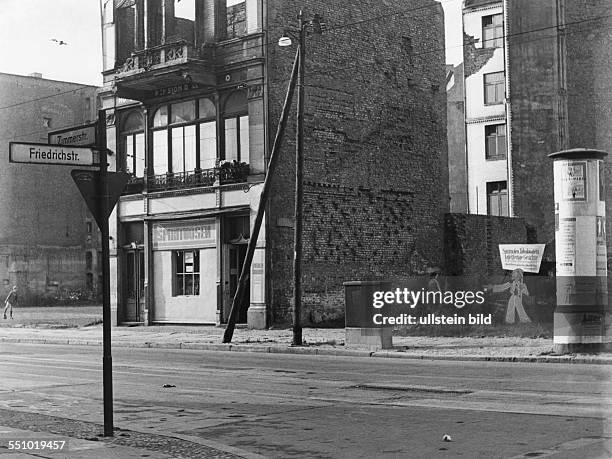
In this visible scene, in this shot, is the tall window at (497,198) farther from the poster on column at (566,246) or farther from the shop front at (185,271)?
the poster on column at (566,246)

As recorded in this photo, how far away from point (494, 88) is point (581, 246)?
122 feet

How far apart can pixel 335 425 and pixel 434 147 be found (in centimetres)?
2796

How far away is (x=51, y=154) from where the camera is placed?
893cm

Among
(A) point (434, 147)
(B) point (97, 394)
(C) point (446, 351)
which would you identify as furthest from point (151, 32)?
(B) point (97, 394)

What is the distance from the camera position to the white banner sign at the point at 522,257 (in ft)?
88.9

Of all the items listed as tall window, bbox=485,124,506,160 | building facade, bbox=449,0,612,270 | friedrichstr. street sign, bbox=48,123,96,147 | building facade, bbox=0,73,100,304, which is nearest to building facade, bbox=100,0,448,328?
building facade, bbox=449,0,612,270

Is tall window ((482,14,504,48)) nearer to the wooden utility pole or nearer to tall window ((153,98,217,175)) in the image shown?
tall window ((153,98,217,175))

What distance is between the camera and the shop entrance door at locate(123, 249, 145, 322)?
35.5m

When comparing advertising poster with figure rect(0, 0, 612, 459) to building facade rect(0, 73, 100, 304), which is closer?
advertising poster with figure rect(0, 0, 612, 459)

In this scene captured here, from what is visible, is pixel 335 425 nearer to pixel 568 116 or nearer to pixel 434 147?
pixel 434 147

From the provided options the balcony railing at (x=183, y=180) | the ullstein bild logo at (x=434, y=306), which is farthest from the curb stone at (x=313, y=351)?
the balcony railing at (x=183, y=180)

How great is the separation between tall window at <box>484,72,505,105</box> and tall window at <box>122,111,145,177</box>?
25805mm

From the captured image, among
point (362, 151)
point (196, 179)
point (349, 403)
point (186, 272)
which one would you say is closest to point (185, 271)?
point (186, 272)

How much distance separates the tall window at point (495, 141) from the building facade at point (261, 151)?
17.7m
